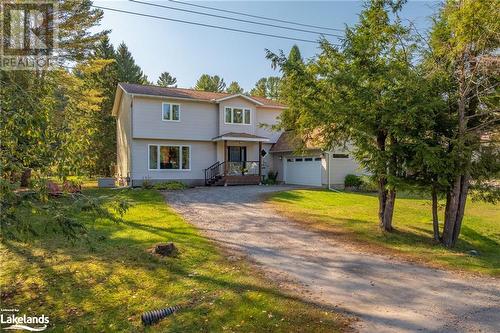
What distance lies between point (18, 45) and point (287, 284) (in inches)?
633

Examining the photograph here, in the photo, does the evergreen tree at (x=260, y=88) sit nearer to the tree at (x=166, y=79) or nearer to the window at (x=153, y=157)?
the tree at (x=166, y=79)

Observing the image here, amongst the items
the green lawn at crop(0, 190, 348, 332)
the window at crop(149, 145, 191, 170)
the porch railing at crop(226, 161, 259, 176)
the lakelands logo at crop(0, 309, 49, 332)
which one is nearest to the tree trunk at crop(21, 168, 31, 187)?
the green lawn at crop(0, 190, 348, 332)

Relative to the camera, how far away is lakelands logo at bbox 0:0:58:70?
1392 cm

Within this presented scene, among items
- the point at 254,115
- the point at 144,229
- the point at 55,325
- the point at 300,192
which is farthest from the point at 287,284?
the point at 254,115

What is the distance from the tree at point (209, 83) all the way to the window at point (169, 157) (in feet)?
103

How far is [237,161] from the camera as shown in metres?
24.1

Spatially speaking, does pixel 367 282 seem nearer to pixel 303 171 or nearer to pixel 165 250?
pixel 165 250

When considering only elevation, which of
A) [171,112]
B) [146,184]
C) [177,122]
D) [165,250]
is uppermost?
[171,112]

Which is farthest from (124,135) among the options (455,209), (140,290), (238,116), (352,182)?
(455,209)

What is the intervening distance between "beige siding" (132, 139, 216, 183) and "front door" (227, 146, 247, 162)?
1.17 metres

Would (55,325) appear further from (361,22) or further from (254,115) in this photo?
(254,115)

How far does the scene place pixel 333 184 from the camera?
2166 cm

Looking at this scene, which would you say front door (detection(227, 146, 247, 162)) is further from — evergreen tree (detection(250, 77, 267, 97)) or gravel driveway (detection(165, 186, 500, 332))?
evergreen tree (detection(250, 77, 267, 97))

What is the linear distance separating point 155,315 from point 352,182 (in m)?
18.6
